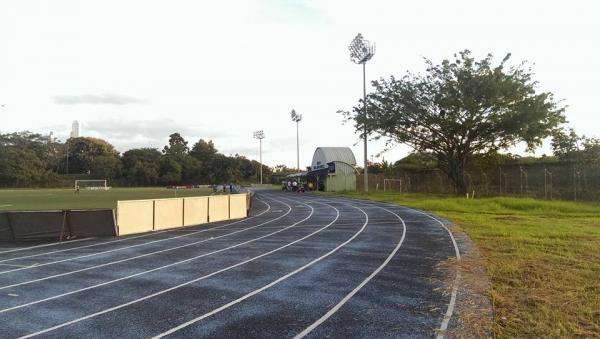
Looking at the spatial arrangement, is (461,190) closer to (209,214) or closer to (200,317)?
(209,214)

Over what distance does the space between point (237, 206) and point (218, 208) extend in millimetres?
1577

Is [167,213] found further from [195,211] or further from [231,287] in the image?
[231,287]

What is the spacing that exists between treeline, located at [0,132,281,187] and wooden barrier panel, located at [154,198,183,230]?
78.0m

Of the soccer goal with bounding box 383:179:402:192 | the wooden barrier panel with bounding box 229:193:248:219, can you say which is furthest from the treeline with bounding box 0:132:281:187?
the wooden barrier panel with bounding box 229:193:248:219

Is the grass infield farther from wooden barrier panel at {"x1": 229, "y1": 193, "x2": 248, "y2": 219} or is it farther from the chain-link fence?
wooden barrier panel at {"x1": 229, "y1": 193, "x2": 248, "y2": 219}

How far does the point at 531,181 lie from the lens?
98.1ft

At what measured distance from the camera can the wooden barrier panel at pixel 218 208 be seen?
20.1m

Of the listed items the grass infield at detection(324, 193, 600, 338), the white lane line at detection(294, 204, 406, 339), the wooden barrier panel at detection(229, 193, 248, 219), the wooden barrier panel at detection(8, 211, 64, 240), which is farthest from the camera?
the wooden barrier panel at detection(229, 193, 248, 219)

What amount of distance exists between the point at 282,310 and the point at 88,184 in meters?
96.2

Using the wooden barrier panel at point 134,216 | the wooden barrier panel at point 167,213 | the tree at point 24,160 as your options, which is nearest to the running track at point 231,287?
the wooden barrier panel at point 134,216

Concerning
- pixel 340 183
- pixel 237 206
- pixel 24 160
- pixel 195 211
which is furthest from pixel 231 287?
pixel 24 160

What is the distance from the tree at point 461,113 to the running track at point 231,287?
2059cm

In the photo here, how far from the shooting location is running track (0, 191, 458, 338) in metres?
5.73

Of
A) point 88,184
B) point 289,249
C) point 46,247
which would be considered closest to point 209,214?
point 46,247
